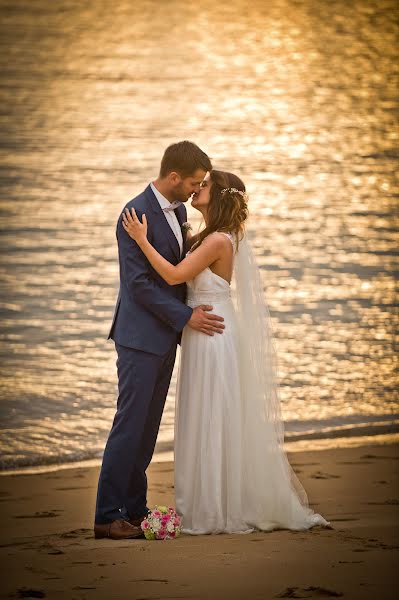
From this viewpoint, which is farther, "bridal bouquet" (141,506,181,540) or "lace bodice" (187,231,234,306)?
"lace bodice" (187,231,234,306)

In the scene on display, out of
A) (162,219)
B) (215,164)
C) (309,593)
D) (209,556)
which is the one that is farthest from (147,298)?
(215,164)

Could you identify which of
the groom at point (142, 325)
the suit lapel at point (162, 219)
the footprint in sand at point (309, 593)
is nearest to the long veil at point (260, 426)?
the groom at point (142, 325)

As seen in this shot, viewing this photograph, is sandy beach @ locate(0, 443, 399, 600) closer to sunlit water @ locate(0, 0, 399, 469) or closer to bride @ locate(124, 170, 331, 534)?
bride @ locate(124, 170, 331, 534)

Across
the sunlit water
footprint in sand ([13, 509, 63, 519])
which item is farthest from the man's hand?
the sunlit water

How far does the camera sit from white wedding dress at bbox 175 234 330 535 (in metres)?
5.19

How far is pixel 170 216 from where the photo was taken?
5.33 metres

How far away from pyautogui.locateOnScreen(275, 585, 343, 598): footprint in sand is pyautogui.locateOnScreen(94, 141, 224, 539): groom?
124 centimetres

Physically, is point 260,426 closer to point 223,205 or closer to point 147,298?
point 147,298

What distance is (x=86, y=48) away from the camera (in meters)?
39.3

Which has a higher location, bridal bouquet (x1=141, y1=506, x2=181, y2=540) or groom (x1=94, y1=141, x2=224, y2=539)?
groom (x1=94, y1=141, x2=224, y2=539)

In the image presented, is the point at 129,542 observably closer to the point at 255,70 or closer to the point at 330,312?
the point at 330,312

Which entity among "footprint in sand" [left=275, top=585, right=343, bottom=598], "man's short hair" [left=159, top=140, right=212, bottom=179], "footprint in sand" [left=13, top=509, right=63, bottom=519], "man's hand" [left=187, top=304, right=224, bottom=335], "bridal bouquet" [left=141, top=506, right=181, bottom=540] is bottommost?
"footprint in sand" [left=275, top=585, right=343, bottom=598]

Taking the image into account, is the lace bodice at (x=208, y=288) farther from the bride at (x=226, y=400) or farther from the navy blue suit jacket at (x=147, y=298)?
the navy blue suit jacket at (x=147, y=298)

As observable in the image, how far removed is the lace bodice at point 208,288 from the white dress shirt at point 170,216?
0.62 feet
